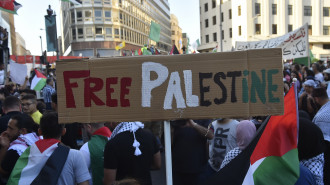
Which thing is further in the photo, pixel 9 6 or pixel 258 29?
pixel 258 29

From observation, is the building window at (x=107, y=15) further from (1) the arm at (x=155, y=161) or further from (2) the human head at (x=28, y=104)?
(1) the arm at (x=155, y=161)

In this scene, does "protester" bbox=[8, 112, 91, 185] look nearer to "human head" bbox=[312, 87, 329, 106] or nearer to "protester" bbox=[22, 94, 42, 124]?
"protester" bbox=[22, 94, 42, 124]

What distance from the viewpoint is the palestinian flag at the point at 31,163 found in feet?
7.73

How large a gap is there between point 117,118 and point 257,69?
1.09 metres

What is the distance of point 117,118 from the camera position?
2143 mm

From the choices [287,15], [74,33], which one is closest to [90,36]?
[74,33]

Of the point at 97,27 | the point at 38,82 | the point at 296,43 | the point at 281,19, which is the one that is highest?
the point at 97,27

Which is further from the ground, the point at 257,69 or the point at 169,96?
the point at 257,69

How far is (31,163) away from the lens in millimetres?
2387

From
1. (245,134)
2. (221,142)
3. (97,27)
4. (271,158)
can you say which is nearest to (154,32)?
(221,142)

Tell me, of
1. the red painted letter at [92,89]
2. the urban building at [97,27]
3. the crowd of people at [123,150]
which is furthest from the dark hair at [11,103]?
the urban building at [97,27]

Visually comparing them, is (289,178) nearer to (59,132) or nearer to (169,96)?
(169,96)

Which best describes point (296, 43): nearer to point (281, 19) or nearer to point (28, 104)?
point (28, 104)

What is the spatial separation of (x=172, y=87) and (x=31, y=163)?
1362mm
